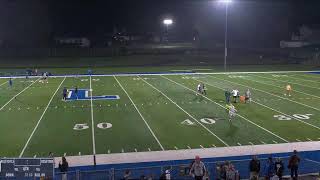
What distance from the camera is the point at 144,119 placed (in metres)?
22.8

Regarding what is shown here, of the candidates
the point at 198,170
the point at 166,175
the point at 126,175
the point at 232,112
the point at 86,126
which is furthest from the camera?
the point at 232,112

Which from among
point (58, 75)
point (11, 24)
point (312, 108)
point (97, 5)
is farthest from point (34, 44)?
point (312, 108)

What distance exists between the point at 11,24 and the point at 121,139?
2633 inches

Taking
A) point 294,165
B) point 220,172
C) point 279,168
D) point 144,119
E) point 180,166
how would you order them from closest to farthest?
point 220,172 → point 180,166 → point 279,168 → point 294,165 → point 144,119

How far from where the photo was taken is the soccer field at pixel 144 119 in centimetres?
1805

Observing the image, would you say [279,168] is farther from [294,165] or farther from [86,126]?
[86,126]

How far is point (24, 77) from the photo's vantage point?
1774 inches

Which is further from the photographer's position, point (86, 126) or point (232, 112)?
point (232, 112)

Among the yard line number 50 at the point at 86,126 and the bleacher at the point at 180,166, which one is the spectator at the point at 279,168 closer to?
the bleacher at the point at 180,166
